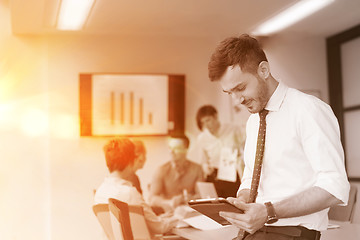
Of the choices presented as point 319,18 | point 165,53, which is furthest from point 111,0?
point 319,18

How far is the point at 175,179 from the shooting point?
18.5ft

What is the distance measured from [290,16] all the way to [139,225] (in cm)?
324

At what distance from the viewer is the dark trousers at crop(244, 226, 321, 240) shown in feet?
6.29

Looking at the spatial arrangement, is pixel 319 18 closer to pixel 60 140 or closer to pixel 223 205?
pixel 60 140

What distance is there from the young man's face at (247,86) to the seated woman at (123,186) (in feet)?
5.18

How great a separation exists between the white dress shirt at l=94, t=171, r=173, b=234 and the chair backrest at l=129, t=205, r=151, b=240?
48mm

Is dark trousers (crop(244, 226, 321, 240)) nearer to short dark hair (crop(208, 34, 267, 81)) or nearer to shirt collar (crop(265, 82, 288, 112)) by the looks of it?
shirt collar (crop(265, 82, 288, 112))

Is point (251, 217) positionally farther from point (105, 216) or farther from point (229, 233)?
point (105, 216)

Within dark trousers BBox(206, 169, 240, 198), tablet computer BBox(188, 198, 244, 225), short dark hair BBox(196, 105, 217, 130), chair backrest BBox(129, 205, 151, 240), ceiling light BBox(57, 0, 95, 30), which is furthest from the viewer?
short dark hair BBox(196, 105, 217, 130)

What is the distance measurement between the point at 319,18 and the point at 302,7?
59 cm

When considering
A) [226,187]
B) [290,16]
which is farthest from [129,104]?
[290,16]

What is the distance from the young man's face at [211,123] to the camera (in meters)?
6.03

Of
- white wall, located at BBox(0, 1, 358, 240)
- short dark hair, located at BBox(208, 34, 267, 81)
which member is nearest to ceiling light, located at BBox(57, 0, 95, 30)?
white wall, located at BBox(0, 1, 358, 240)

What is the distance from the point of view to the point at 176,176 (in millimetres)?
5637
